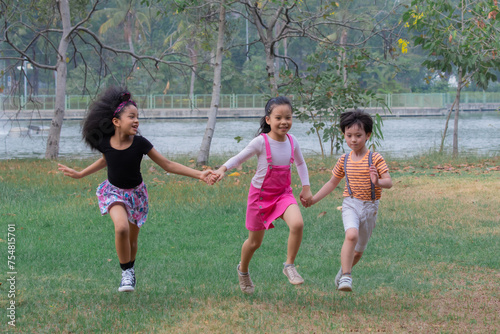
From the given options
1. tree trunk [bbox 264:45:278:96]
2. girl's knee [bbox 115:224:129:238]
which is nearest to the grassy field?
girl's knee [bbox 115:224:129:238]

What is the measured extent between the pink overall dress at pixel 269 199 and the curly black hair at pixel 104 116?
4.11ft

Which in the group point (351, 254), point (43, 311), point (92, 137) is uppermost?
point (92, 137)

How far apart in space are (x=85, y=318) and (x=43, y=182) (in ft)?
22.0

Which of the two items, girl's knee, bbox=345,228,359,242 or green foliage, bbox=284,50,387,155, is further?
green foliage, bbox=284,50,387,155

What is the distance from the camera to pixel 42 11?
1507cm

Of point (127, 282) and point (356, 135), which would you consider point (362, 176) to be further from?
point (127, 282)

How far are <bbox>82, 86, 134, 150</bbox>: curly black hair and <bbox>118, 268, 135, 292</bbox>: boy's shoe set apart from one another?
1064mm

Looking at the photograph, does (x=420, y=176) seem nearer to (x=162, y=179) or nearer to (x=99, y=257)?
(x=162, y=179)

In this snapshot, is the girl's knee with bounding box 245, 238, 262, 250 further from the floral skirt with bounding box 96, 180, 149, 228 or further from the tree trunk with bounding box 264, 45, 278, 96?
the tree trunk with bounding box 264, 45, 278, 96

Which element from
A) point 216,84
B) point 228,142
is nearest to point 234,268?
point 216,84

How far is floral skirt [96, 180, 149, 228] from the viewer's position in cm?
481

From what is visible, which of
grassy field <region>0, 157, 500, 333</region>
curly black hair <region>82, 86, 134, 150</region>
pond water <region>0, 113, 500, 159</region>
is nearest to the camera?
grassy field <region>0, 157, 500, 333</region>

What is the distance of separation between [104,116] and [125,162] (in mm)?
484

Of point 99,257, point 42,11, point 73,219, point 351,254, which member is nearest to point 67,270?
point 99,257
